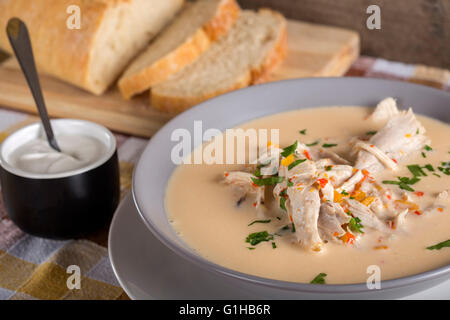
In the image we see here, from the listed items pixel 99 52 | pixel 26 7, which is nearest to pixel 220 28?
pixel 99 52

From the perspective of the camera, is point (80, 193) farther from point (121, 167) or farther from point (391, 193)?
point (391, 193)

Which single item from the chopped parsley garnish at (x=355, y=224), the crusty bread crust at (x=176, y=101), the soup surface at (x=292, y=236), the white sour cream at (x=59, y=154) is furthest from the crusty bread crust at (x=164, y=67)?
the chopped parsley garnish at (x=355, y=224)

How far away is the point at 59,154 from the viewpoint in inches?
79.1

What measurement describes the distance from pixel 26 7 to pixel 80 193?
151 centimetres

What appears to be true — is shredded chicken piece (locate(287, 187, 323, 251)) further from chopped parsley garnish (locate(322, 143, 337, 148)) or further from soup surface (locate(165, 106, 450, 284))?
chopped parsley garnish (locate(322, 143, 337, 148))

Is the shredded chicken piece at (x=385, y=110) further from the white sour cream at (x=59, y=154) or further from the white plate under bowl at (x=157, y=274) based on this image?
the white sour cream at (x=59, y=154)

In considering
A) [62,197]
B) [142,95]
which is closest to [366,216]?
[62,197]

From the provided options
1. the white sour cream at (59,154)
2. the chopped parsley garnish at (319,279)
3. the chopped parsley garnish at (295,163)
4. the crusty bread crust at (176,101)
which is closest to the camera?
the chopped parsley garnish at (319,279)

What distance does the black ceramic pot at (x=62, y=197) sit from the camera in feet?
6.11

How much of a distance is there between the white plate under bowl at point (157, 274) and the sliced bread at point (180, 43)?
1.17 m

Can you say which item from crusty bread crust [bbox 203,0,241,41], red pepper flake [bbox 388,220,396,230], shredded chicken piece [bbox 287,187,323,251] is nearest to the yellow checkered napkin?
shredded chicken piece [bbox 287,187,323,251]

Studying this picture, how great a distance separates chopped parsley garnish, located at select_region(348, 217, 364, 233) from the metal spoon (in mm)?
1064

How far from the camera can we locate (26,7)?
300cm

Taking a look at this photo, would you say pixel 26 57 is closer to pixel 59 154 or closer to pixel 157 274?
pixel 59 154
